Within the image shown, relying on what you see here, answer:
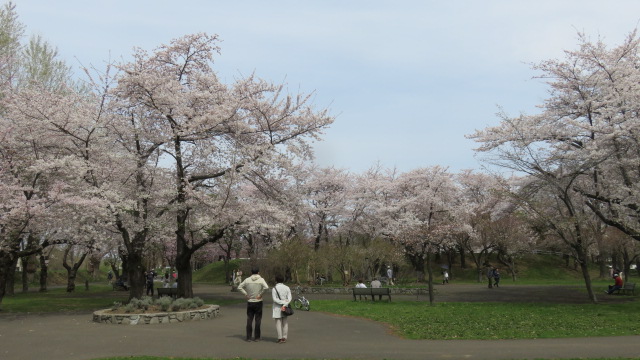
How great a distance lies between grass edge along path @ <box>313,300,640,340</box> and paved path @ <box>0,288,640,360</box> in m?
0.80

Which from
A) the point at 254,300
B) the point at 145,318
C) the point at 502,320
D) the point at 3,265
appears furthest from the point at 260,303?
the point at 3,265

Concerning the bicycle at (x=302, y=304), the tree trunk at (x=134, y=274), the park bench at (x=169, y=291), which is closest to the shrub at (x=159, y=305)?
the tree trunk at (x=134, y=274)

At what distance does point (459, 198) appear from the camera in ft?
169

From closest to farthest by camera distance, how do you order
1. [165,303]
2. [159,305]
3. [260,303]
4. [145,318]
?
[260,303] < [145,318] < [165,303] < [159,305]

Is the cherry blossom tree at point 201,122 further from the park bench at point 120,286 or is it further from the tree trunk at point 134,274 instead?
the park bench at point 120,286

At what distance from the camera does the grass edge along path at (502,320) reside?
1145cm

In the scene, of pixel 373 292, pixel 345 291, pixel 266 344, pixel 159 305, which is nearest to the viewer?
pixel 266 344

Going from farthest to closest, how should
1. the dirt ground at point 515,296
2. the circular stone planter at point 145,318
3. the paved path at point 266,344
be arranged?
the dirt ground at point 515,296 → the circular stone planter at point 145,318 → the paved path at point 266,344

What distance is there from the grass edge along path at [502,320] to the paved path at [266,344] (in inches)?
31.5

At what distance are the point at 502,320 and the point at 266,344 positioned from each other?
24.4 ft

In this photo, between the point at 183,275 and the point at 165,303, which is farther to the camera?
the point at 183,275

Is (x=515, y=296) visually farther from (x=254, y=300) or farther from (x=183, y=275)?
(x=254, y=300)

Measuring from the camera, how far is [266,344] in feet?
35.2

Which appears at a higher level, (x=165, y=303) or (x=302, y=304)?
(x=165, y=303)
